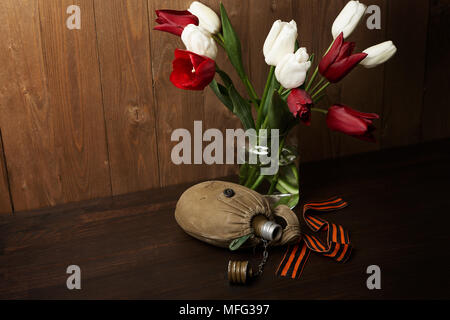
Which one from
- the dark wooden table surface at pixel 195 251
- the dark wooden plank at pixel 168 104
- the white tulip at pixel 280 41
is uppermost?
the white tulip at pixel 280 41

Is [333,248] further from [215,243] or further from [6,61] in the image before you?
[6,61]

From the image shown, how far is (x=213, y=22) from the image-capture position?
0.94 m

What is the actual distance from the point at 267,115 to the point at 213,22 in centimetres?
22

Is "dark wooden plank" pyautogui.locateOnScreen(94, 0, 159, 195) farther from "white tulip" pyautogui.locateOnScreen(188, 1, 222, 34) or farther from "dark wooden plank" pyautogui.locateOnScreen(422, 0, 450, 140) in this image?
"dark wooden plank" pyautogui.locateOnScreen(422, 0, 450, 140)

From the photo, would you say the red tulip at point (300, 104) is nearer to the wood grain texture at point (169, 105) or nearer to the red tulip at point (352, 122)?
the red tulip at point (352, 122)

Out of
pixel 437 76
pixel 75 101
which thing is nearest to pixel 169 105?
pixel 75 101

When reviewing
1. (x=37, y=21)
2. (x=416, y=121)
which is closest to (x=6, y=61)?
(x=37, y=21)

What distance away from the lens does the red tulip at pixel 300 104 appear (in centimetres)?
82

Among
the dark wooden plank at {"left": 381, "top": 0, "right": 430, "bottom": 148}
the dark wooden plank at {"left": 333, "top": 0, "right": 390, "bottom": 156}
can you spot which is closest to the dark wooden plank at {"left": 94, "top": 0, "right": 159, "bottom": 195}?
the dark wooden plank at {"left": 333, "top": 0, "right": 390, "bottom": 156}

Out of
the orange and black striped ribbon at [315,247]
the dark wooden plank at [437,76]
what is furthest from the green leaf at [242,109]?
the dark wooden plank at [437,76]

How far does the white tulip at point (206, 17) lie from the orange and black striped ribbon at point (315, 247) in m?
0.44

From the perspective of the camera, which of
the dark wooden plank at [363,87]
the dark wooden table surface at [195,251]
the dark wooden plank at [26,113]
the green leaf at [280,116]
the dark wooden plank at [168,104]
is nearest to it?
the dark wooden table surface at [195,251]

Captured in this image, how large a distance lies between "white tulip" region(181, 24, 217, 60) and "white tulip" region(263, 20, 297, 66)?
0.36 feet
